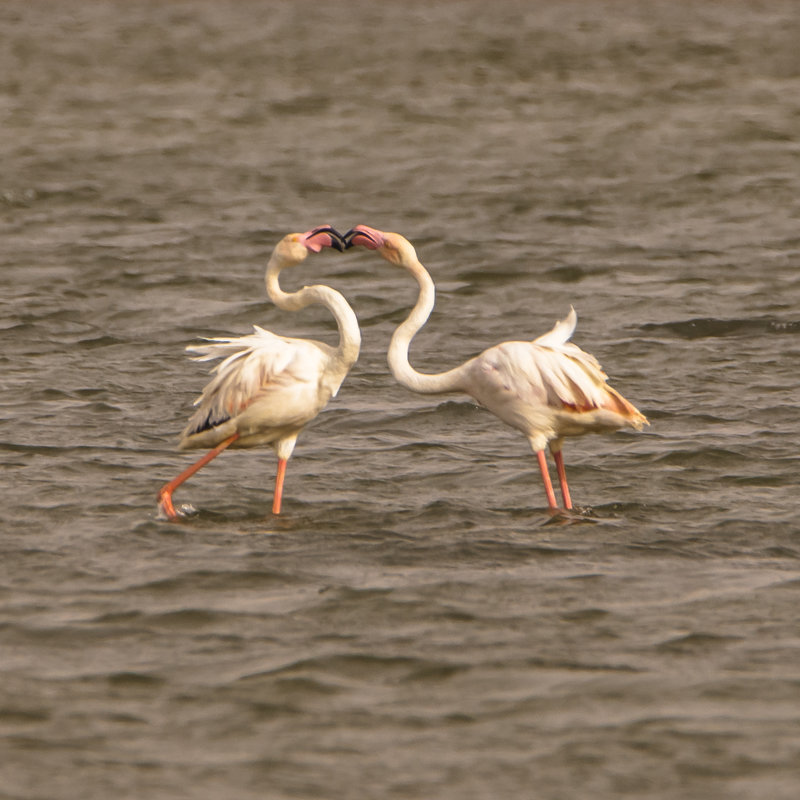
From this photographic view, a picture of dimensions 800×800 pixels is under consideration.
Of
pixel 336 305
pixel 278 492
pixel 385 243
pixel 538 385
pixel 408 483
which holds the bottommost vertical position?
pixel 408 483

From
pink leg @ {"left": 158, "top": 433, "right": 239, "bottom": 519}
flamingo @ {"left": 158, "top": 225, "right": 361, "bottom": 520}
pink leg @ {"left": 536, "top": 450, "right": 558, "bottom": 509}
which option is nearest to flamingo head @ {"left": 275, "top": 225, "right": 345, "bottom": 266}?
flamingo @ {"left": 158, "top": 225, "right": 361, "bottom": 520}

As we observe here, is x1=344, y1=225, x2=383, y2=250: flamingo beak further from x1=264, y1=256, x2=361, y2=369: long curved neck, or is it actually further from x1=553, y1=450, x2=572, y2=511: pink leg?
x1=553, y1=450, x2=572, y2=511: pink leg

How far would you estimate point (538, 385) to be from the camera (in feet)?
26.6

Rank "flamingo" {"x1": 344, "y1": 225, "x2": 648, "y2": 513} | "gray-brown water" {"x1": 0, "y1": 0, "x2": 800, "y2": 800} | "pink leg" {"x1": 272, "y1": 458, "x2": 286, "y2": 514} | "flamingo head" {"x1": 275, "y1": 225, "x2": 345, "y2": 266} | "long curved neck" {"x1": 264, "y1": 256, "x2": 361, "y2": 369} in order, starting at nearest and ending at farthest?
"gray-brown water" {"x1": 0, "y1": 0, "x2": 800, "y2": 800} < "flamingo" {"x1": 344, "y1": 225, "x2": 648, "y2": 513} < "long curved neck" {"x1": 264, "y1": 256, "x2": 361, "y2": 369} < "pink leg" {"x1": 272, "y1": 458, "x2": 286, "y2": 514} < "flamingo head" {"x1": 275, "y1": 225, "x2": 345, "y2": 266}

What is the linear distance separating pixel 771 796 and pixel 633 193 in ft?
44.2

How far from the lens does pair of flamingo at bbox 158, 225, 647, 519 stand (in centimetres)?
812

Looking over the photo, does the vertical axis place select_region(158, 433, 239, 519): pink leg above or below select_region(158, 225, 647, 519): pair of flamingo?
below

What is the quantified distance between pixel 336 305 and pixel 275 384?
542mm

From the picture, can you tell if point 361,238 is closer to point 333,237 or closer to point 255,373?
point 333,237

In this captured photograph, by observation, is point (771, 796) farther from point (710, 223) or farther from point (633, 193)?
point (633, 193)

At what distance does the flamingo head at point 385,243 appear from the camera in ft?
27.7

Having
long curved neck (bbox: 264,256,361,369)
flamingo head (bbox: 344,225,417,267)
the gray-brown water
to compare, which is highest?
flamingo head (bbox: 344,225,417,267)

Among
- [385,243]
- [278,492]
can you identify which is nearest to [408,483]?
[278,492]

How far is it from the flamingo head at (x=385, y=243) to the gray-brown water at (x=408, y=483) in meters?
1.31
